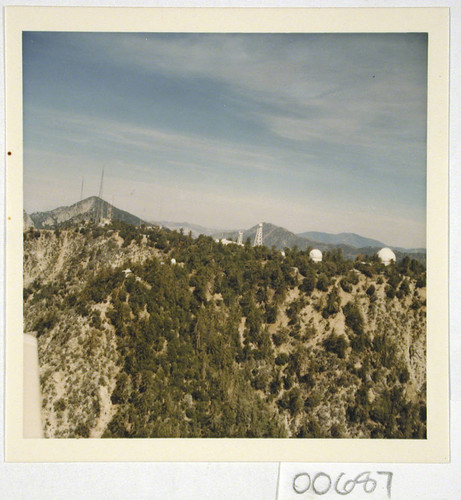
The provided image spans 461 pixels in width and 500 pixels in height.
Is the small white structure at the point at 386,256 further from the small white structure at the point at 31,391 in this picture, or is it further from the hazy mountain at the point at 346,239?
the small white structure at the point at 31,391

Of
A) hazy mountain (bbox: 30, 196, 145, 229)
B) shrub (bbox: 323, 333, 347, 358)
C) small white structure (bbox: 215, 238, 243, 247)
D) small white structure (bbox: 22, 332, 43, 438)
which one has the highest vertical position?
hazy mountain (bbox: 30, 196, 145, 229)

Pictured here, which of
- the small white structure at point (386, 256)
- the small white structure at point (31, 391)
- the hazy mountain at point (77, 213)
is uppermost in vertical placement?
the hazy mountain at point (77, 213)

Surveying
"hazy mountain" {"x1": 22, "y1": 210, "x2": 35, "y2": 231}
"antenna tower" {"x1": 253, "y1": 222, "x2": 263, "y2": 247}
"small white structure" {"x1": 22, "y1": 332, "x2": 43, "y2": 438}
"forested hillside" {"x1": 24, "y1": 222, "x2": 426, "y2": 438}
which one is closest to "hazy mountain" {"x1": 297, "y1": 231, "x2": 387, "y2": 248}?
"forested hillside" {"x1": 24, "y1": 222, "x2": 426, "y2": 438}

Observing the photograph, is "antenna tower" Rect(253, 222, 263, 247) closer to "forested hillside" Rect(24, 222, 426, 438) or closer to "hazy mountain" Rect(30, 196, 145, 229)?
"forested hillside" Rect(24, 222, 426, 438)

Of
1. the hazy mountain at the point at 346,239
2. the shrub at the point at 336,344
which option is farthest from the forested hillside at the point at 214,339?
the hazy mountain at the point at 346,239
